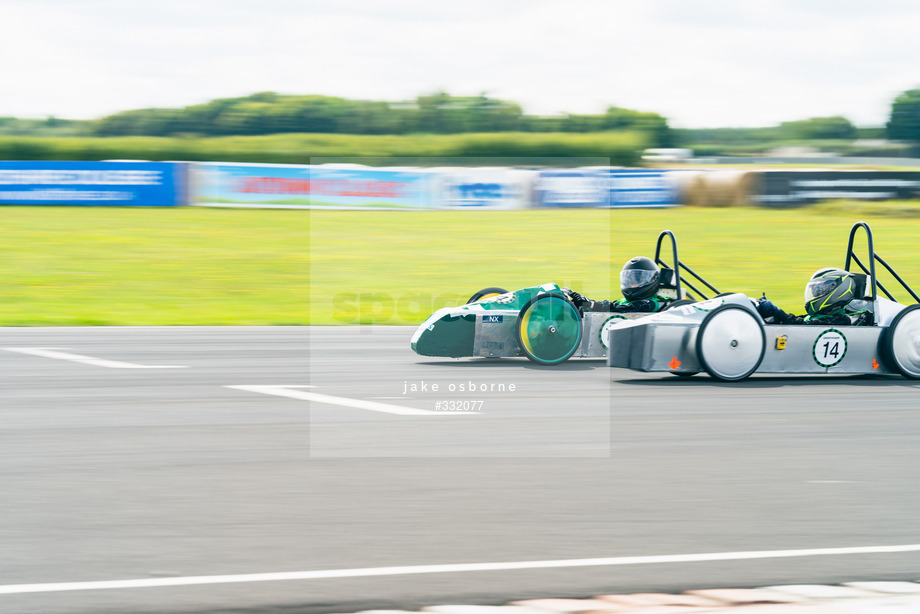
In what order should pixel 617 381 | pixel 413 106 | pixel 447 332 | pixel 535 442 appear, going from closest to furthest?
1. pixel 535 442
2. pixel 617 381
3. pixel 447 332
4. pixel 413 106

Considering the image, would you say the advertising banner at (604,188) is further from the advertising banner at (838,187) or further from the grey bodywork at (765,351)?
the grey bodywork at (765,351)

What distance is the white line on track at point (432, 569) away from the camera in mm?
4078

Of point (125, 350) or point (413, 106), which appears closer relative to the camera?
point (125, 350)

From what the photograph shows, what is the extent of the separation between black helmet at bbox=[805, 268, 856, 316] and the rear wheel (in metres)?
2.19

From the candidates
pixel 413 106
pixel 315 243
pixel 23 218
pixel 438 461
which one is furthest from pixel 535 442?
pixel 413 106

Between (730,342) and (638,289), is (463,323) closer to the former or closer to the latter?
(638,289)

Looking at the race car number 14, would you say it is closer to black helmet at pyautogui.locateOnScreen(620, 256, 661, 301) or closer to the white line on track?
black helmet at pyautogui.locateOnScreen(620, 256, 661, 301)

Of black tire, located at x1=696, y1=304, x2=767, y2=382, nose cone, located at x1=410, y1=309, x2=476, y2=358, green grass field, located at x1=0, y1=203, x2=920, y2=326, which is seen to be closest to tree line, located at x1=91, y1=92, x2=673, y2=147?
green grass field, located at x1=0, y1=203, x2=920, y2=326

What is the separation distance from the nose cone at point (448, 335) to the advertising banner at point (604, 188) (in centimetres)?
1906

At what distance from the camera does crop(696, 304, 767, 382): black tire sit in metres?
9.68

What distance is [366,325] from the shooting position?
16.3m

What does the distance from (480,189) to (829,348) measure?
67.5 feet

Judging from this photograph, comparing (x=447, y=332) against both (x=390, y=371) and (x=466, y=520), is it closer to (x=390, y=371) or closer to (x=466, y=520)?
(x=390, y=371)

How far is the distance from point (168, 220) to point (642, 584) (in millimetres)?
26298
